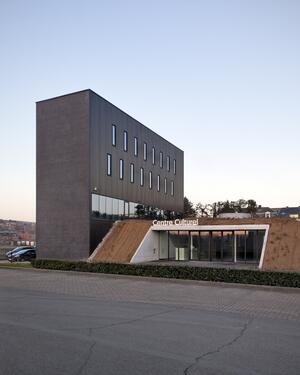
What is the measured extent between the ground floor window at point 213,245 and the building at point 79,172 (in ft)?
16.5

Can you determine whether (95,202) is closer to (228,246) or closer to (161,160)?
(228,246)

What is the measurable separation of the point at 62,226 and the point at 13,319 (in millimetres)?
23297

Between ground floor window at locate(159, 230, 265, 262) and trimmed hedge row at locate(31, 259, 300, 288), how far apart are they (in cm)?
941

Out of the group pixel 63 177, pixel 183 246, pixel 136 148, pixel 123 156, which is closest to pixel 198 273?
pixel 183 246

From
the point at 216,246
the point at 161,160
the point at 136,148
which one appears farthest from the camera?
the point at 161,160

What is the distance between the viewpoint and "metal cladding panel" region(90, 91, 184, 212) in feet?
115

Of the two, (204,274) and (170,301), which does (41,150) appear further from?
(170,301)

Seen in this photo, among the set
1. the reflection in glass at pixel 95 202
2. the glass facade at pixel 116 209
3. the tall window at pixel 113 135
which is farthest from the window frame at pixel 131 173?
the reflection in glass at pixel 95 202

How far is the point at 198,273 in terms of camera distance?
22.7 meters

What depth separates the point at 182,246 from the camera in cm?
3578

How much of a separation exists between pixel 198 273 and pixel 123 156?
62.7ft

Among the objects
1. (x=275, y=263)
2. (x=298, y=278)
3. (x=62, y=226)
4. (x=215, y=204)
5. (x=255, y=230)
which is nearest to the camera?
(x=298, y=278)

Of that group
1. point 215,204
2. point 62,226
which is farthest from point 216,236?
point 215,204

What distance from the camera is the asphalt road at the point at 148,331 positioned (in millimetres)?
7332
